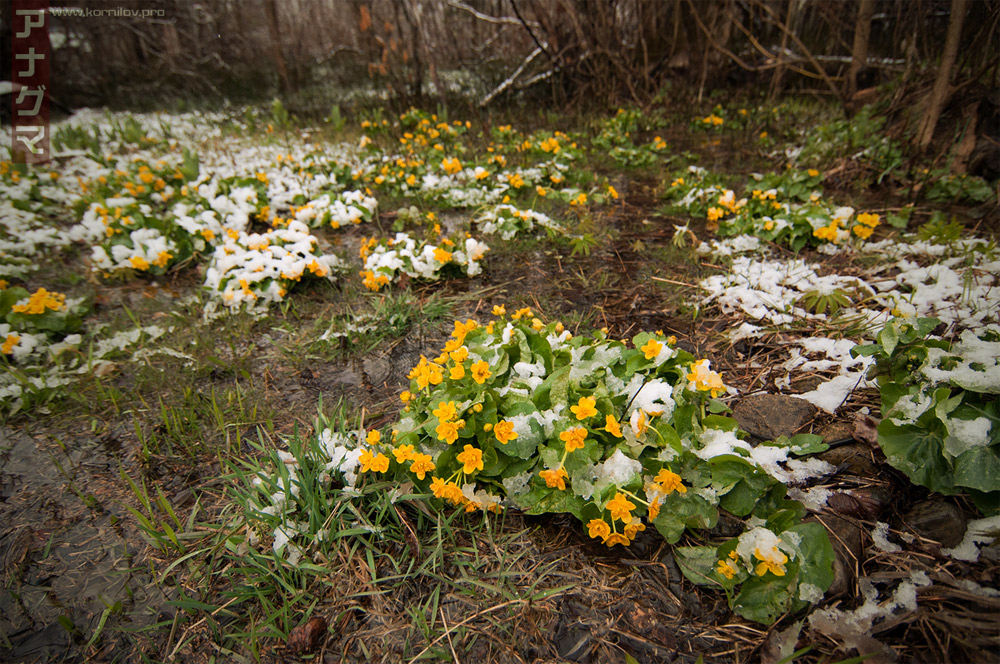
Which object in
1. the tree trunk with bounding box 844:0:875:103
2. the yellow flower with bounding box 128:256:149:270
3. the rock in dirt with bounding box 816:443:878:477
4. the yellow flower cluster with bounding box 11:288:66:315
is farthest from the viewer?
the tree trunk with bounding box 844:0:875:103

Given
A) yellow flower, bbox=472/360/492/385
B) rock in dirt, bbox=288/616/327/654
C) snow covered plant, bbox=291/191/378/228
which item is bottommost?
rock in dirt, bbox=288/616/327/654

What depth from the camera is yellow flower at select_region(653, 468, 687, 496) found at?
1.36m

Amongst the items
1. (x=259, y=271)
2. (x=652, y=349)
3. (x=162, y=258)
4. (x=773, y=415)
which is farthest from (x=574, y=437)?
(x=162, y=258)

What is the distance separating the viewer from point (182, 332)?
2.68 meters

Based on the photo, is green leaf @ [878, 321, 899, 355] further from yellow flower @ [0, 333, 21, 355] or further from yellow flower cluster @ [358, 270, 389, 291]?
yellow flower @ [0, 333, 21, 355]

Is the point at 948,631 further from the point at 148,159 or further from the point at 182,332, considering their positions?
the point at 148,159

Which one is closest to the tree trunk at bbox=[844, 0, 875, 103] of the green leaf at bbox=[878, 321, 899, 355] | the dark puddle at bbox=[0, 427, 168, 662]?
the green leaf at bbox=[878, 321, 899, 355]

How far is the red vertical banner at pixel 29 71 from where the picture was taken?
22.4 feet

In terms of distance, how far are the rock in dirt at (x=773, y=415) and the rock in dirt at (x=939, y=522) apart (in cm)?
41

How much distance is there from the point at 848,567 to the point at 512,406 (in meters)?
1.08

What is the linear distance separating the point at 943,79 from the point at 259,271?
5009 millimetres

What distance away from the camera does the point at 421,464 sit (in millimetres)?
1514

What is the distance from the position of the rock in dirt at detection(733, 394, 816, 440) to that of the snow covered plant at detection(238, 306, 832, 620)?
6.3 inches

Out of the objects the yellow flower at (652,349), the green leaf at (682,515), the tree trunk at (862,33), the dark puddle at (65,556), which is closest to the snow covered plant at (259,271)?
the dark puddle at (65,556)
